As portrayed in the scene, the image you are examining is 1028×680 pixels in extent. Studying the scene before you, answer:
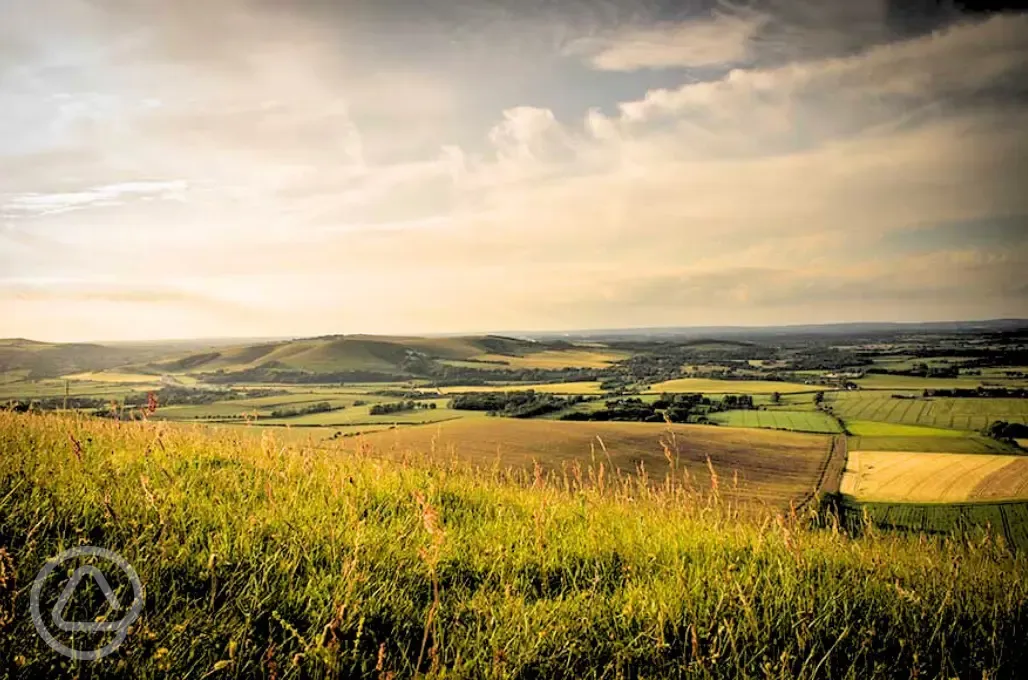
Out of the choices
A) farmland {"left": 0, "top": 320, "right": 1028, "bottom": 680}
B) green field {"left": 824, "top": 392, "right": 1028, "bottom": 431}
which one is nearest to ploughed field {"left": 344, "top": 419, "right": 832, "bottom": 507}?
green field {"left": 824, "top": 392, "right": 1028, "bottom": 431}

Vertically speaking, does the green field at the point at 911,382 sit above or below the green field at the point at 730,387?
above

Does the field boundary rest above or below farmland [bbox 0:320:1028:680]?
below

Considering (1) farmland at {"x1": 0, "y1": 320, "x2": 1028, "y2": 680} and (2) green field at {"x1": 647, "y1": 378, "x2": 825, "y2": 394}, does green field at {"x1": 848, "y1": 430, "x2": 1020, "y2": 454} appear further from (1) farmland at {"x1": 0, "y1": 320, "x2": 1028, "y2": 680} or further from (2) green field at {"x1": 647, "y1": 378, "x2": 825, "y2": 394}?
(1) farmland at {"x1": 0, "y1": 320, "x2": 1028, "y2": 680}

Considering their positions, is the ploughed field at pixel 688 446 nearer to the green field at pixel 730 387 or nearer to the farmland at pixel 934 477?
the farmland at pixel 934 477

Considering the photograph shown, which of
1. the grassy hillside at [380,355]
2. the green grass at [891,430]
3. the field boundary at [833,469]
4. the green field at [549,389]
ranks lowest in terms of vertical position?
the field boundary at [833,469]

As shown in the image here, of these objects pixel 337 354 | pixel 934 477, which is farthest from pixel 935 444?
pixel 337 354

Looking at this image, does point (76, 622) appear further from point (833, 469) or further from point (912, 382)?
point (912, 382)

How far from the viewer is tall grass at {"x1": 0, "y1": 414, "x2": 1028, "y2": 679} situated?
9.87 feet

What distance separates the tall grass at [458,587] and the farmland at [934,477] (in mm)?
29813

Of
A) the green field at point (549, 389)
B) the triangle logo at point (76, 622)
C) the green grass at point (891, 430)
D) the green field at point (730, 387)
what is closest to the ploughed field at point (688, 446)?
the green grass at point (891, 430)

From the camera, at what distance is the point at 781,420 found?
53.5m

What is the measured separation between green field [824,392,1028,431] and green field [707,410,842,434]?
7.59 feet

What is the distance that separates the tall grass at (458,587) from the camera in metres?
3.01

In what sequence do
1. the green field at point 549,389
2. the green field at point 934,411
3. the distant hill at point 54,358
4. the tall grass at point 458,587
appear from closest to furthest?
the tall grass at point 458,587 → the distant hill at point 54,358 → the green field at point 934,411 → the green field at point 549,389
